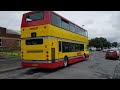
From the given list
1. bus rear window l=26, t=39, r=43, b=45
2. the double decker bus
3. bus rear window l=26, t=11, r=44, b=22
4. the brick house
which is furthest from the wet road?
the brick house

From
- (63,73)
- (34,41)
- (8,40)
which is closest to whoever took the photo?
(63,73)

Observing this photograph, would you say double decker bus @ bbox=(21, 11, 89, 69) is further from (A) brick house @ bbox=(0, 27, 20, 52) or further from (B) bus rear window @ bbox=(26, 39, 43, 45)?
(A) brick house @ bbox=(0, 27, 20, 52)

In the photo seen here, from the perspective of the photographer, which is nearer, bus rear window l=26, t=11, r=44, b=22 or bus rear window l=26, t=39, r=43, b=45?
bus rear window l=26, t=39, r=43, b=45

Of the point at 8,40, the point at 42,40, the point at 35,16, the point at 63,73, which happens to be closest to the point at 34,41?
the point at 42,40

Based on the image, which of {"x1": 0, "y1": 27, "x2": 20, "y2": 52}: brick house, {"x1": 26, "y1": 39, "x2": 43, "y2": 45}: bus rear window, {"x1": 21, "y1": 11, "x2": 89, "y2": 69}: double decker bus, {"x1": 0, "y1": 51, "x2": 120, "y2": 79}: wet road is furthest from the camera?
{"x1": 0, "y1": 27, "x2": 20, "y2": 52}: brick house

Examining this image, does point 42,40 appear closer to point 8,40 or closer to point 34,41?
point 34,41

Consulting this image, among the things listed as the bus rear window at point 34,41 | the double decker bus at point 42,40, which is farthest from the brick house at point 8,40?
the bus rear window at point 34,41

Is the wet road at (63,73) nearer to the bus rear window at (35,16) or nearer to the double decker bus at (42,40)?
the double decker bus at (42,40)

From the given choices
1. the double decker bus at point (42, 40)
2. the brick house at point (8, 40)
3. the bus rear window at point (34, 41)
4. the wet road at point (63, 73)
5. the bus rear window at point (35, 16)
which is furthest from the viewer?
the brick house at point (8, 40)
